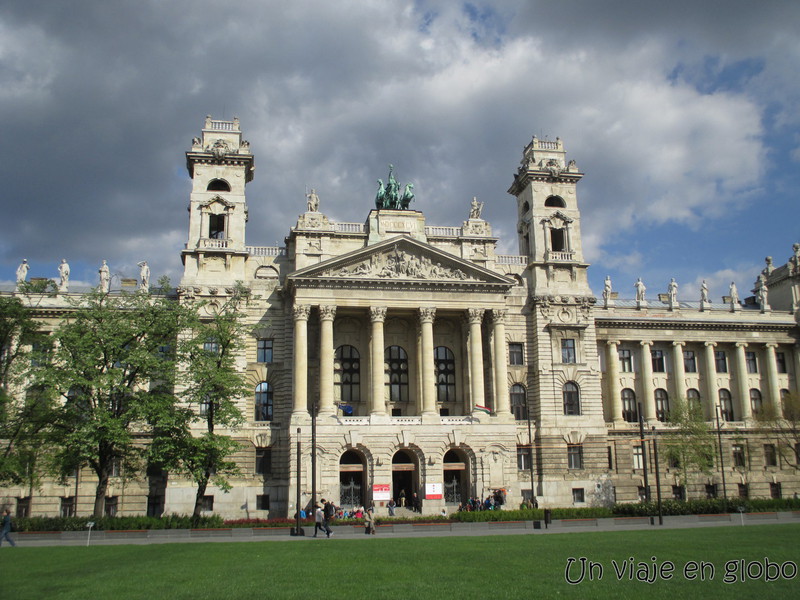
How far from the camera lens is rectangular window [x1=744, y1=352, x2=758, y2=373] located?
7962 cm

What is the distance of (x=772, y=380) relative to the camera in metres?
78.4

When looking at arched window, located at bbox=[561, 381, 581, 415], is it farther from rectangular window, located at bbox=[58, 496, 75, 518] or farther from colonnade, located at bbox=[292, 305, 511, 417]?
rectangular window, located at bbox=[58, 496, 75, 518]

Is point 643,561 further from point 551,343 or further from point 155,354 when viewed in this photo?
point 551,343

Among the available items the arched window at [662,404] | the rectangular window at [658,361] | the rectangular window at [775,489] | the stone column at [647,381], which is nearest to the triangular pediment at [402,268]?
the stone column at [647,381]

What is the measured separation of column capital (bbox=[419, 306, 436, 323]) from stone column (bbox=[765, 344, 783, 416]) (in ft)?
129

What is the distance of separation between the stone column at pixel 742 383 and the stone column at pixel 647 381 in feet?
32.5

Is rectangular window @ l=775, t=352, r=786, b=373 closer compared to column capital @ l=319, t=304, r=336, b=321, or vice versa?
column capital @ l=319, t=304, r=336, b=321

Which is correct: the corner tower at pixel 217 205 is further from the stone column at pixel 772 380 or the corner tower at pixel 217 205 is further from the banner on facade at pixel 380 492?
the stone column at pixel 772 380

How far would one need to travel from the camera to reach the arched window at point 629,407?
75.3 meters

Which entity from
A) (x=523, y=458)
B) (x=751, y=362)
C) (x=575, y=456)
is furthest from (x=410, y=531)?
(x=751, y=362)

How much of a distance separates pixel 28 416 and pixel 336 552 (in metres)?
29.0

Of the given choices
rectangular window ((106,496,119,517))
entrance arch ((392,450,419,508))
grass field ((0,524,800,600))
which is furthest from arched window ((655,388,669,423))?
rectangular window ((106,496,119,517))

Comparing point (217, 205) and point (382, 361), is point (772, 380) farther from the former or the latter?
point (217, 205)

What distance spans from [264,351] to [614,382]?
34.4 m
